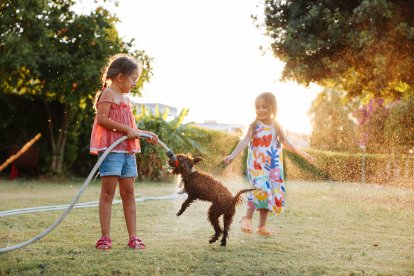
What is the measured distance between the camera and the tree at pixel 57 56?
13039 mm

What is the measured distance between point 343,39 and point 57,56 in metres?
6.73

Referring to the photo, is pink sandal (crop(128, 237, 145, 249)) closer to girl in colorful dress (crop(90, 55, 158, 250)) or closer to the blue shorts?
girl in colorful dress (crop(90, 55, 158, 250))

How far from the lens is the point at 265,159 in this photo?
19.3 ft

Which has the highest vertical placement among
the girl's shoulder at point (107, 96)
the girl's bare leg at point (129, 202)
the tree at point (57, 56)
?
the tree at point (57, 56)

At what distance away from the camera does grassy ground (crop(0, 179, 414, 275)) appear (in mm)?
3822

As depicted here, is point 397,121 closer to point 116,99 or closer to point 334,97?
point 116,99

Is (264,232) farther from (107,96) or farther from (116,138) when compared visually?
(107,96)

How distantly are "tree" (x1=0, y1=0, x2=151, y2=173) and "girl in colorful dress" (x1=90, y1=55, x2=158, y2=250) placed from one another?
8728 mm

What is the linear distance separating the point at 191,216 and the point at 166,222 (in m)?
0.82

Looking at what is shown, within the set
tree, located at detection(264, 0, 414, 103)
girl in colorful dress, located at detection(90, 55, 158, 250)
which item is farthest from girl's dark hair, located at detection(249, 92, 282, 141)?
tree, located at detection(264, 0, 414, 103)

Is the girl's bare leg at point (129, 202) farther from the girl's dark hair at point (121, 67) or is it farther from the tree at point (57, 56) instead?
the tree at point (57, 56)

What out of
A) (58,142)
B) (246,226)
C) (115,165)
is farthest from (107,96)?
(58,142)

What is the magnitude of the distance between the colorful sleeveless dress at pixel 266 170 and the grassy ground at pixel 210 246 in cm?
36

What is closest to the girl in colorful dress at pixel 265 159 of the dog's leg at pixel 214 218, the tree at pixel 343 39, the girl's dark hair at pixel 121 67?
the dog's leg at pixel 214 218
